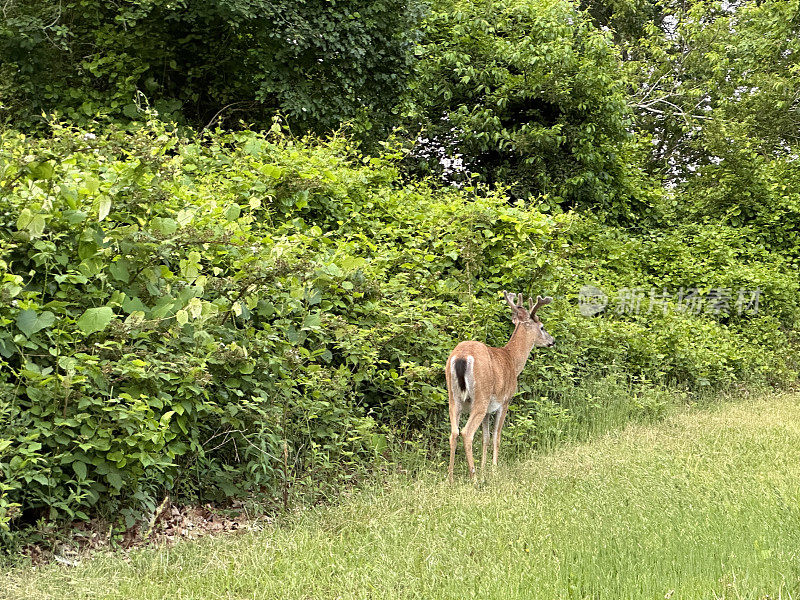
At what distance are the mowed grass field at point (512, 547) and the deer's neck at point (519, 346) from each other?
1.19 meters

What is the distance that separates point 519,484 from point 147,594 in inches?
121

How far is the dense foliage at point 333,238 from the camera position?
5.00 meters

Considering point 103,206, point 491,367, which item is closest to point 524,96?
point 491,367

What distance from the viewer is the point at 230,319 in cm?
605

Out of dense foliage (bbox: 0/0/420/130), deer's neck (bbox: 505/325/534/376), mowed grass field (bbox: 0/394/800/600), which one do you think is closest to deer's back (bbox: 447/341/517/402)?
Answer: deer's neck (bbox: 505/325/534/376)

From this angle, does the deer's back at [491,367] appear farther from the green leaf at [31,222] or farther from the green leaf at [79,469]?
the green leaf at [31,222]

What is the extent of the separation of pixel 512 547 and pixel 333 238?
490cm

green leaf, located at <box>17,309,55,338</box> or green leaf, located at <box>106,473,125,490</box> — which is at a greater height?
green leaf, located at <box>17,309,55,338</box>

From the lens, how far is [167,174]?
226 inches

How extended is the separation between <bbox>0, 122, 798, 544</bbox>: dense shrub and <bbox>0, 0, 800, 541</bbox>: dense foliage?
0.03 meters

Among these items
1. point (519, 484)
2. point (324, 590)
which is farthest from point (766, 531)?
point (324, 590)

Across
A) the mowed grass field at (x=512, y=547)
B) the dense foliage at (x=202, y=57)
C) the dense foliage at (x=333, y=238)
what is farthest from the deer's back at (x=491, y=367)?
the dense foliage at (x=202, y=57)

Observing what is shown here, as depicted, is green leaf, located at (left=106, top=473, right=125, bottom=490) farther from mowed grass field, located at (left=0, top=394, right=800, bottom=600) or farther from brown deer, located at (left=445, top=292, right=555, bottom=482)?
brown deer, located at (left=445, top=292, right=555, bottom=482)

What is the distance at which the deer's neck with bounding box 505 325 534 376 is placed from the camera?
24.5 feet
